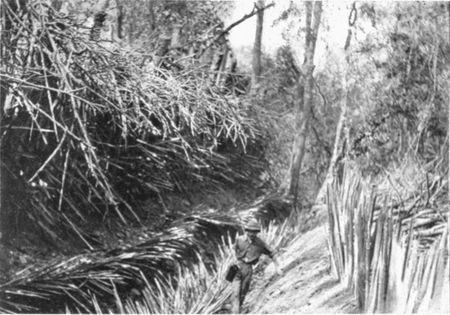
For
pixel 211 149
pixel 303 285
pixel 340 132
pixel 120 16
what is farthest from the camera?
pixel 340 132

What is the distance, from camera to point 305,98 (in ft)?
22.7

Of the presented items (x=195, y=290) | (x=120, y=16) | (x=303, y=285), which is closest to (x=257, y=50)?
(x=120, y=16)

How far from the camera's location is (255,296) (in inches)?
209

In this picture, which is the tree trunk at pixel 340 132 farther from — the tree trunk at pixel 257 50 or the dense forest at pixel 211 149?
the tree trunk at pixel 257 50

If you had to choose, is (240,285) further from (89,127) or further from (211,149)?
(89,127)

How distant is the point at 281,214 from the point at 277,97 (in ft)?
4.41

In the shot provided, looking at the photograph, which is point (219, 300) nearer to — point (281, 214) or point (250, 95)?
point (281, 214)

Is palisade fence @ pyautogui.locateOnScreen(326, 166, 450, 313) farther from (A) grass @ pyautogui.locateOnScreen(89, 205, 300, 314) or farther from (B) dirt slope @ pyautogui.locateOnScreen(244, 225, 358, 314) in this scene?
(A) grass @ pyautogui.locateOnScreen(89, 205, 300, 314)

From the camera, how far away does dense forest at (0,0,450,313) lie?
185 inches

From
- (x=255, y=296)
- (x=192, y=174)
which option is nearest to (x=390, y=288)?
(x=255, y=296)

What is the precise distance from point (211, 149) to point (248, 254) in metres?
1.26

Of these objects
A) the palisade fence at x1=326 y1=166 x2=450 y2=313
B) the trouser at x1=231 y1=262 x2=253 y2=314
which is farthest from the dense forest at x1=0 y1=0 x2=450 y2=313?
the trouser at x1=231 y1=262 x2=253 y2=314

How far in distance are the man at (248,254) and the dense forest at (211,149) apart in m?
0.18

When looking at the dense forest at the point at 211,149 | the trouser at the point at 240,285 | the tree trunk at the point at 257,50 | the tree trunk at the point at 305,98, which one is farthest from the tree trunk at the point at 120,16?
the trouser at the point at 240,285
